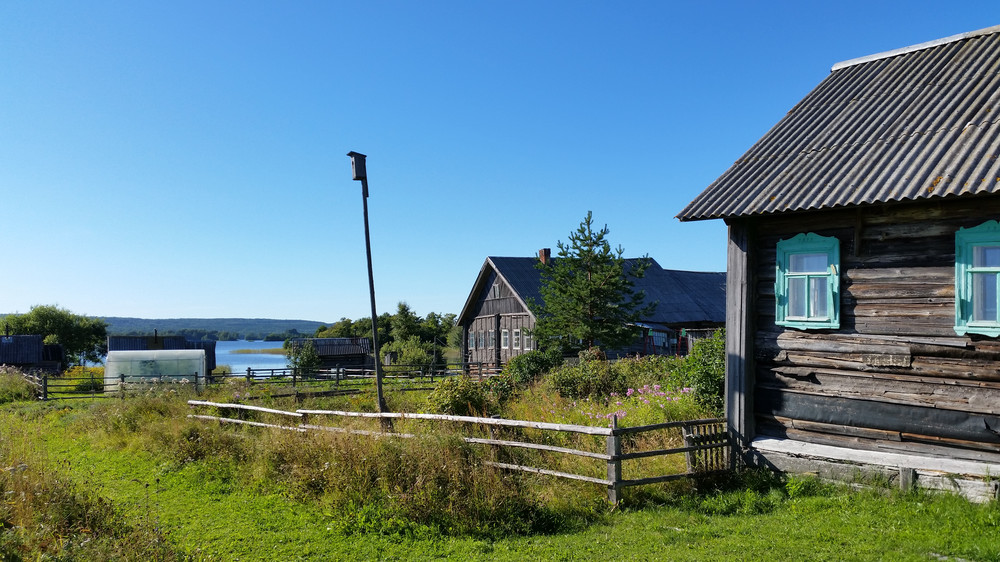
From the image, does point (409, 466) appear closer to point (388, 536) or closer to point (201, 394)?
point (388, 536)

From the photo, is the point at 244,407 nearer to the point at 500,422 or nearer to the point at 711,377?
the point at 500,422

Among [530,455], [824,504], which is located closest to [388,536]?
[530,455]

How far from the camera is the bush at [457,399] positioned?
13.0 meters

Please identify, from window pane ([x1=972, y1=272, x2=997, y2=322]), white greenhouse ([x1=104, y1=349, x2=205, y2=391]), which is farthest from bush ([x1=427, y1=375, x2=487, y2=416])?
white greenhouse ([x1=104, y1=349, x2=205, y2=391])

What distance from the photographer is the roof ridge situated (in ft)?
39.3

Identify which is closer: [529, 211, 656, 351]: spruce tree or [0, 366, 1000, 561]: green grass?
[0, 366, 1000, 561]: green grass

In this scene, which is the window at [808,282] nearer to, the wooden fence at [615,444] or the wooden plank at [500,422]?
the wooden fence at [615,444]

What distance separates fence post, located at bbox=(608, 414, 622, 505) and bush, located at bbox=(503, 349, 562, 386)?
36.6ft

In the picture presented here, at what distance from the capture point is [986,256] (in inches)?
345

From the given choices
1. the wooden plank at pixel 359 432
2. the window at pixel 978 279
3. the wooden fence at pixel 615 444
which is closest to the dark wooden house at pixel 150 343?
the wooden plank at pixel 359 432

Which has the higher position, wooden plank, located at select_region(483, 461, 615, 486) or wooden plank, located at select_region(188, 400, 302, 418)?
wooden plank, located at select_region(188, 400, 302, 418)

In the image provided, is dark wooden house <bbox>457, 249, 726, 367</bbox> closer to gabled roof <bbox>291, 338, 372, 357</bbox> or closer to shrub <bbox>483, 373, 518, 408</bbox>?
shrub <bbox>483, 373, 518, 408</bbox>

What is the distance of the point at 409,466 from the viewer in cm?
891

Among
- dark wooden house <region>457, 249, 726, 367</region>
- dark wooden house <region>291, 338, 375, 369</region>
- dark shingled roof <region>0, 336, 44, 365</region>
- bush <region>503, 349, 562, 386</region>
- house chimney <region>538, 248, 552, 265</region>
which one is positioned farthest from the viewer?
dark shingled roof <region>0, 336, 44, 365</region>
